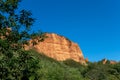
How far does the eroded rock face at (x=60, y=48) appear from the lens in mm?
144750

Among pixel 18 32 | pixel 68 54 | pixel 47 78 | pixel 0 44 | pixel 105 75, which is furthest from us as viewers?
pixel 68 54

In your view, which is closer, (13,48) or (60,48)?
(13,48)

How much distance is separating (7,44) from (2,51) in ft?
1.52

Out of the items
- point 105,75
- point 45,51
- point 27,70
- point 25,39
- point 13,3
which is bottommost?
point 27,70

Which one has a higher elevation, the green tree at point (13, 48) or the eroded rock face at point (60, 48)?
the eroded rock face at point (60, 48)

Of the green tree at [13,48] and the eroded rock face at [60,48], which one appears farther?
the eroded rock face at [60,48]

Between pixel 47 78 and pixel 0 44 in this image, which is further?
pixel 47 78

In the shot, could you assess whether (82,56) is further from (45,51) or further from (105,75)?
(105,75)

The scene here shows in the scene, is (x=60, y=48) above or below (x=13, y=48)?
above

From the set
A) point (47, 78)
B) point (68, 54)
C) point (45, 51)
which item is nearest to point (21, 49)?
point (47, 78)

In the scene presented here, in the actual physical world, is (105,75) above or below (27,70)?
above

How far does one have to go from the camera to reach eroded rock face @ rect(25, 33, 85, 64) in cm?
14475

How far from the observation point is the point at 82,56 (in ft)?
531

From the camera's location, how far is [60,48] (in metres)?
151
